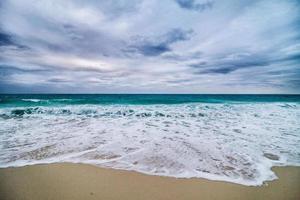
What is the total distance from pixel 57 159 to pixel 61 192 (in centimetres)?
141

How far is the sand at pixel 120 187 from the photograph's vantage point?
2305 mm

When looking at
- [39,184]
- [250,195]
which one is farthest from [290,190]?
[39,184]

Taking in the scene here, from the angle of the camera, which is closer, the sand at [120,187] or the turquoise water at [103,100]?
the sand at [120,187]

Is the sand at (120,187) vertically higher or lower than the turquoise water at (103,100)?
lower

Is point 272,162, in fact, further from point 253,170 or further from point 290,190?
point 290,190

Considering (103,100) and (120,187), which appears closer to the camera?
(120,187)

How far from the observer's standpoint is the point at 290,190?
245 centimetres

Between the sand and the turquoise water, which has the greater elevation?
the turquoise water

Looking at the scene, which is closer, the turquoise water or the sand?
the sand

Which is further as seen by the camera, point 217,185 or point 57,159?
point 57,159

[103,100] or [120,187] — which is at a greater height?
[103,100]

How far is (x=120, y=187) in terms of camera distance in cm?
253

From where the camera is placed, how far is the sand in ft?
7.56

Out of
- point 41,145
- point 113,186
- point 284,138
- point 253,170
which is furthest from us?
point 284,138
